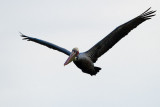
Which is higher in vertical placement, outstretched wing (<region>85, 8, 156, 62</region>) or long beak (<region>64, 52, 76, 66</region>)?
outstretched wing (<region>85, 8, 156, 62</region>)

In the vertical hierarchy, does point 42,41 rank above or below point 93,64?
above

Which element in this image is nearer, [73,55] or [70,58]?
[70,58]

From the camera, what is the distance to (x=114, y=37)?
27141 mm

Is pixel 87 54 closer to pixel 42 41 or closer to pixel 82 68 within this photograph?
pixel 82 68

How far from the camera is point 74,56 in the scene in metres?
26.8

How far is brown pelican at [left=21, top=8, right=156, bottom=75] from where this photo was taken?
2667 centimetres

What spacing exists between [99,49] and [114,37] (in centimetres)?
87

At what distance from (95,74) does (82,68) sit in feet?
2.36

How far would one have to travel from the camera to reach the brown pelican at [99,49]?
87.5 feet

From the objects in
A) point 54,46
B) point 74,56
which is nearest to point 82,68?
point 74,56

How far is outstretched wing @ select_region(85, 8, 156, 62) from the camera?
26.7 meters

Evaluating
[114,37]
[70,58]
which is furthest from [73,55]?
[114,37]

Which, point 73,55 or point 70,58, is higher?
point 73,55

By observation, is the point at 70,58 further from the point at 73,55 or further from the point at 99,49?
the point at 99,49
